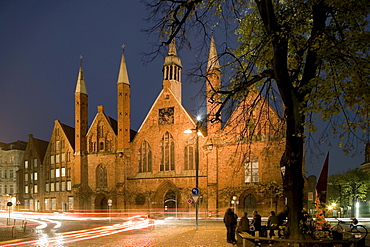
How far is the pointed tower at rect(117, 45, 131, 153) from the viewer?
44438mm

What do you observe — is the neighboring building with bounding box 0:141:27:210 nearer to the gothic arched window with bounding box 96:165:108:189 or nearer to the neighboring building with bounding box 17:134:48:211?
the neighboring building with bounding box 17:134:48:211

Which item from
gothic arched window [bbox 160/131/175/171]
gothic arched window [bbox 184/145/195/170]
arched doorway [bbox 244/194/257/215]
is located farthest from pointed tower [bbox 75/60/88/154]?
arched doorway [bbox 244/194/257/215]

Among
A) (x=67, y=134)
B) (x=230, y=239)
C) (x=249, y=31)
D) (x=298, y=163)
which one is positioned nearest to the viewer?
(x=298, y=163)

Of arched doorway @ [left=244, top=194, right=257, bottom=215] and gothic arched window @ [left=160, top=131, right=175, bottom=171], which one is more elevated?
gothic arched window @ [left=160, top=131, right=175, bottom=171]

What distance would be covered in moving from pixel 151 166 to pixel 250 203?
12169 mm

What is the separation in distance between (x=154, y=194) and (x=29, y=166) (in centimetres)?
2394

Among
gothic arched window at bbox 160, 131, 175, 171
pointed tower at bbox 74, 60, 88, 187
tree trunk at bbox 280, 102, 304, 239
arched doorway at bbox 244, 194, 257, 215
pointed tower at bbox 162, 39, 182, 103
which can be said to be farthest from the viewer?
pointed tower at bbox 162, 39, 182, 103

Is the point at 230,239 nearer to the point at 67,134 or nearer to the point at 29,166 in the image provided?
the point at 67,134

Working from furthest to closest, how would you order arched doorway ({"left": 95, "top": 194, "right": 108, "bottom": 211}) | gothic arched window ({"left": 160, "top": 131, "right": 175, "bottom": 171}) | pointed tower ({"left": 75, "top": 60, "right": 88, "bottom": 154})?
pointed tower ({"left": 75, "top": 60, "right": 88, "bottom": 154}) < arched doorway ({"left": 95, "top": 194, "right": 108, "bottom": 211}) < gothic arched window ({"left": 160, "top": 131, "right": 175, "bottom": 171})

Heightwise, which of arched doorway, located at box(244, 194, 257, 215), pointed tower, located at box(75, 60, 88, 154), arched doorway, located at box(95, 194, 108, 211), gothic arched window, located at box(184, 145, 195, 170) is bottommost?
arched doorway, located at box(95, 194, 108, 211)

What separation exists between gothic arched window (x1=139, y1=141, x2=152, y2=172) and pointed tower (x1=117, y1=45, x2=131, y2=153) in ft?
5.86

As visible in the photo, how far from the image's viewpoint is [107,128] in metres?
46.4

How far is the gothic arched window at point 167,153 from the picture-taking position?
42.5 meters

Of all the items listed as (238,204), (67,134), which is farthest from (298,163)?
(67,134)
